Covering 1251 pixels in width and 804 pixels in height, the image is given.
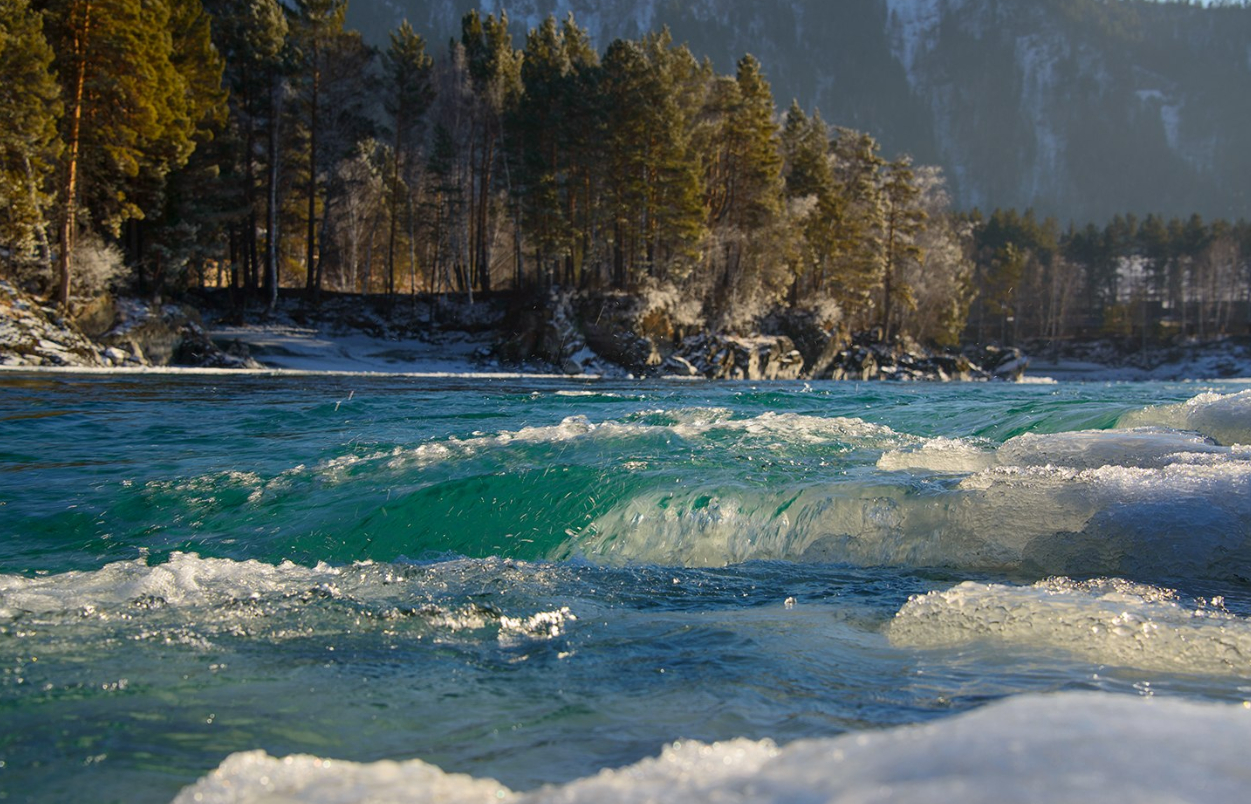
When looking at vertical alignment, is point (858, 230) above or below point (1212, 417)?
above

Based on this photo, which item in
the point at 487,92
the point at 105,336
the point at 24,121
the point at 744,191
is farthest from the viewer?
the point at 744,191

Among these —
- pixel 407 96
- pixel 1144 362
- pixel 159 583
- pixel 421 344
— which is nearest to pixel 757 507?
pixel 159 583

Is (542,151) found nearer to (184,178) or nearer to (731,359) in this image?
(731,359)

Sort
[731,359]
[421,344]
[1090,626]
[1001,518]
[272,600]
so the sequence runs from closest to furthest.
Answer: [1090,626]
[272,600]
[1001,518]
[731,359]
[421,344]

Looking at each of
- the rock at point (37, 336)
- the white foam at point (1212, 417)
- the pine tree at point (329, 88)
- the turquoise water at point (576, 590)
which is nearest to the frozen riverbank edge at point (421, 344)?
the rock at point (37, 336)

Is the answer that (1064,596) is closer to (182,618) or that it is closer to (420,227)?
(182,618)

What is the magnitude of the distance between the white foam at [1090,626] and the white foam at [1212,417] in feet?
15.1

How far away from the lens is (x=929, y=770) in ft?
5.11

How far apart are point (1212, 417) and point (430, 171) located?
114 ft

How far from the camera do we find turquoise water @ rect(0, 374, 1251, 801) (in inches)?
99.7

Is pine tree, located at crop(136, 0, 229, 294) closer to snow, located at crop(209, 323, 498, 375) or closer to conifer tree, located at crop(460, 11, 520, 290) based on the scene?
snow, located at crop(209, 323, 498, 375)

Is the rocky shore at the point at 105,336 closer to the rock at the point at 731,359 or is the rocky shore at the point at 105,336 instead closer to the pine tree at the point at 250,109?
the pine tree at the point at 250,109

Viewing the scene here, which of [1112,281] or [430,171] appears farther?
[1112,281]

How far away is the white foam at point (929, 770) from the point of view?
145 cm
